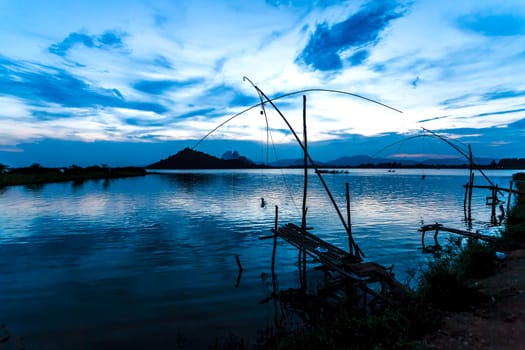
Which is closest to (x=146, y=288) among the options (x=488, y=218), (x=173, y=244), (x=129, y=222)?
(x=173, y=244)

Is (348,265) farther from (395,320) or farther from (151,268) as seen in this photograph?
(151,268)

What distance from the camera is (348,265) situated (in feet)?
27.7

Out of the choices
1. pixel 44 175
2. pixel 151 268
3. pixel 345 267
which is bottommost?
pixel 151 268

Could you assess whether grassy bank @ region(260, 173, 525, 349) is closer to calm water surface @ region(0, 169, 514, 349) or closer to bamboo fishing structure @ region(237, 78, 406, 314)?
bamboo fishing structure @ region(237, 78, 406, 314)

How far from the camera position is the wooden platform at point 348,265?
7664mm

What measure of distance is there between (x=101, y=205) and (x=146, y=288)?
25.1 metres

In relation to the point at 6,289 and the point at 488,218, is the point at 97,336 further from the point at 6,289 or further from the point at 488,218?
the point at 488,218

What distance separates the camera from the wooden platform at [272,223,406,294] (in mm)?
7664

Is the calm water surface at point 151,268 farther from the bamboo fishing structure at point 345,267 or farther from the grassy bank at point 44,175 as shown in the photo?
the grassy bank at point 44,175

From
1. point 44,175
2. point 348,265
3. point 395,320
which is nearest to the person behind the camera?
point 395,320

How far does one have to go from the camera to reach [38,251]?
1494cm

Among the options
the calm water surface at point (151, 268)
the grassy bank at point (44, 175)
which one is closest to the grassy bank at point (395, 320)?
the calm water surface at point (151, 268)

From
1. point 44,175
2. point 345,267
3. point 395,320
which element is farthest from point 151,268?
point 44,175

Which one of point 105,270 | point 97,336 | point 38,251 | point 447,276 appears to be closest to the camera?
point 447,276
